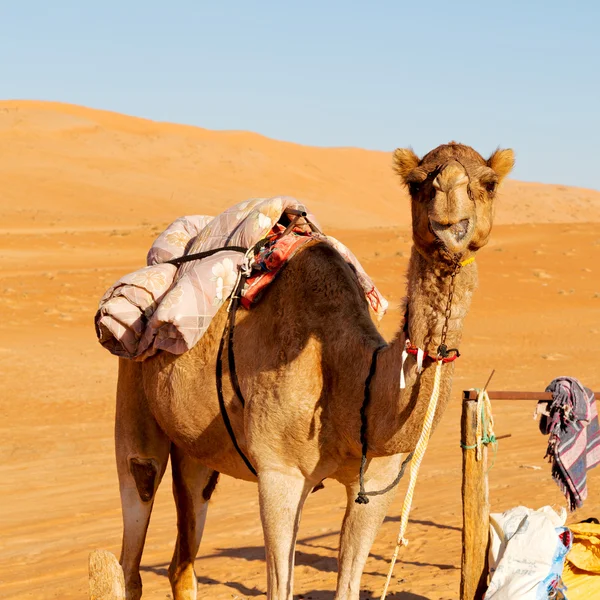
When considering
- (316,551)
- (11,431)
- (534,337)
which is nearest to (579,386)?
(316,551)

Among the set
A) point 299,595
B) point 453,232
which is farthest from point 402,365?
point 299,595

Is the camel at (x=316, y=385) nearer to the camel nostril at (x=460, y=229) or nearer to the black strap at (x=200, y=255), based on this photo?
the camel nostril at (x=460, y=229)

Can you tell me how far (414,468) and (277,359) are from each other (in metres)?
0.90

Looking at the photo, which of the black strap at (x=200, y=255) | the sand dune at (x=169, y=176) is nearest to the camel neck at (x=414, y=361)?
the black strap at (x=200, y=255)

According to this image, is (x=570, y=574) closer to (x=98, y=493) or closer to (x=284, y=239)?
(x=284, y=239)

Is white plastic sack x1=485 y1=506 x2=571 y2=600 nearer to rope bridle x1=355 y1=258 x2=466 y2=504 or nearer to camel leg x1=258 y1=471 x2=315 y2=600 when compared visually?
rope bridle x1=355 y1=258 x2=466 y2=504

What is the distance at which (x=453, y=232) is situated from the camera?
368 cm

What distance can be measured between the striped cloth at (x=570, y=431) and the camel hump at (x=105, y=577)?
7.78ft

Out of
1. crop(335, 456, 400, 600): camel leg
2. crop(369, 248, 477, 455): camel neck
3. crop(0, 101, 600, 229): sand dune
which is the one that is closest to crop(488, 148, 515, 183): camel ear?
crop(369, 248, 477, 455): camel neck

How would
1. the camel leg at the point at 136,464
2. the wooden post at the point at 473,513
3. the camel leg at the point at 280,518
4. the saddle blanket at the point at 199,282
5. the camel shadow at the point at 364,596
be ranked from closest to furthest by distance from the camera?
the camel leg at the point at 280,518
the wooden post at the point at 473,513
the saddle blanket at the point at 199,282
the camel leg at the point at 136,464
the camel shadow at the point at 364,596

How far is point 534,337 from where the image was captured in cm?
2045

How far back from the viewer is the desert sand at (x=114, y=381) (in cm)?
781

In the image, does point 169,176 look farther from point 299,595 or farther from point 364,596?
point 364,596

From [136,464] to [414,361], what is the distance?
2.53 metres
